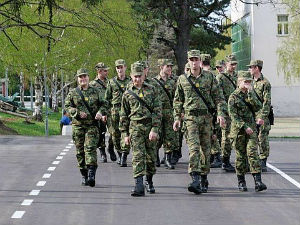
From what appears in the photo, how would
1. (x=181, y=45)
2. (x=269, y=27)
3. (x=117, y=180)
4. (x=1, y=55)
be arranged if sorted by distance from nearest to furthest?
(x=117, y=180) < (x=1, y=55) < (x=181, y=45) < (x=269, y=27)

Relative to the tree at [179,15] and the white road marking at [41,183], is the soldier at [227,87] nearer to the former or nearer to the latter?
the white road marking at [41,183]

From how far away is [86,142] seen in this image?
16234mm

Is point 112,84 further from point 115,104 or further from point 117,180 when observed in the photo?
point 117,180

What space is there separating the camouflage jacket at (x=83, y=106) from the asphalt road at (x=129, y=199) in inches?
42.7

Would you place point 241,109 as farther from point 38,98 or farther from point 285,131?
point 38,98

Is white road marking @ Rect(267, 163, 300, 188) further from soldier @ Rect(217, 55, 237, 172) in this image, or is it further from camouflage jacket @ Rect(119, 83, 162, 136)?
camouflage jacket @ Rect(119, 83, 162, 136)

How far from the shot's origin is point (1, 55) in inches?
1827

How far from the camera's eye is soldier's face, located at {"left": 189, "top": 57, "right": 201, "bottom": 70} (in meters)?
15.2

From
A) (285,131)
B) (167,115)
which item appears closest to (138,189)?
(167,115)

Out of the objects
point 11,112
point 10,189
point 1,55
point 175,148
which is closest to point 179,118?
point 10,189

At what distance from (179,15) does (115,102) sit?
3170 centimetres

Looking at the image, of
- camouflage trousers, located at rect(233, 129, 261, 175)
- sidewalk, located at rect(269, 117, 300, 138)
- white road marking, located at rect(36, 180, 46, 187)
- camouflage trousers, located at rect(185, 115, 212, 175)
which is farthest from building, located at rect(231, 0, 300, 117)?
camouflage trousers, located at rect(185, 115, 212, 175)

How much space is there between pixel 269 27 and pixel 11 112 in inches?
768

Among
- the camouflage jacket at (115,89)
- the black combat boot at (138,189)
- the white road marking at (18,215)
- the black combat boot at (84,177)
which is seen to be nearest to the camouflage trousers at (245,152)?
the black combat boot at (138,189)
